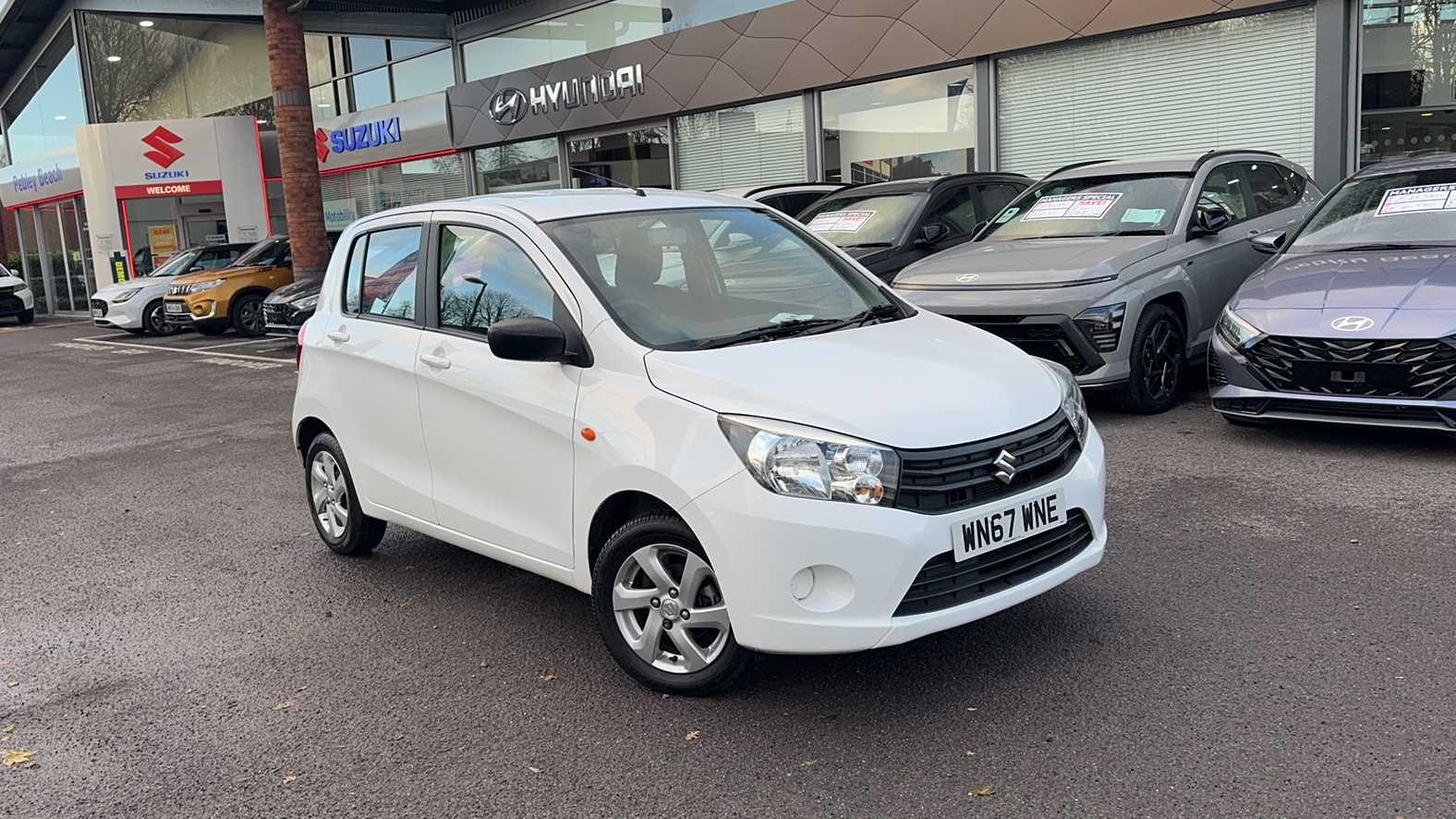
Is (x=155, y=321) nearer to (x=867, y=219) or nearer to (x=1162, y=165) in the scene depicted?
(x=867, y=219)

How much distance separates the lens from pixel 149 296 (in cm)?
2178

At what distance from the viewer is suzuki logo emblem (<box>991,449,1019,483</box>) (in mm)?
3604

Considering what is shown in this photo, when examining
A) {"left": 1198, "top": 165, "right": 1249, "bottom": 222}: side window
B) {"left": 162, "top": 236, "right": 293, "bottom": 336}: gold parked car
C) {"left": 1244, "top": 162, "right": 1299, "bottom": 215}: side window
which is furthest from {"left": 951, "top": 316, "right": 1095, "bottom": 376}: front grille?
{"left": 162, "top": 236, "right": 293, "bottom": 336}: gold parked car

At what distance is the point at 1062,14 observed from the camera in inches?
538

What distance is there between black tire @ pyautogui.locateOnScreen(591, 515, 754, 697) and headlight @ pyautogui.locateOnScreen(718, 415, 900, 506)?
0.38m

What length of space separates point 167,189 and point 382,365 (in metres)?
26.8

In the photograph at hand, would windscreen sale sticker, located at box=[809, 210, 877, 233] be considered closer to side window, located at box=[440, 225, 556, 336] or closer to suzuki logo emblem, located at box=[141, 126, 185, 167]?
side window, located at box=[440, 225, 556, 336]

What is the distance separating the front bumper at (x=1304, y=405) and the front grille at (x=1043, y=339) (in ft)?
2.79

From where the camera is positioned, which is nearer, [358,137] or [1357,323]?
[1357,323]

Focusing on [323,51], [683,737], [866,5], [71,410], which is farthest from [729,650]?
[323,51]

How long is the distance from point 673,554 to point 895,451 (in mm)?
844

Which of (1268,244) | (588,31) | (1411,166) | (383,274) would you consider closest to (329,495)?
(383,274)

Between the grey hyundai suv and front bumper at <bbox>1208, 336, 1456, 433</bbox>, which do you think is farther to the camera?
the grey hyundai suv

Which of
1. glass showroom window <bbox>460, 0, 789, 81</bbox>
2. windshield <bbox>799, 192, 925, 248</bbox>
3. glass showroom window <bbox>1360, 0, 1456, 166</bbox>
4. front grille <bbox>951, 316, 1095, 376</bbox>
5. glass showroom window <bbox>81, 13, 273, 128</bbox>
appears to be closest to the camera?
front grille <bbox>951, 316, 1095, 376</bbox>
